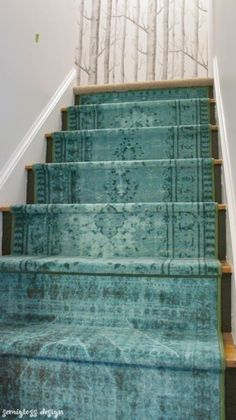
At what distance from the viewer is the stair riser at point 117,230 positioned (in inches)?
52.2

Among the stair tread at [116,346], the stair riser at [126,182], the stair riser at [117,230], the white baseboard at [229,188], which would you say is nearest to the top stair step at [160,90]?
the white baseboard at [229,188]

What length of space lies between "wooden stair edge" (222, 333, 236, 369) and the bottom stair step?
2cm

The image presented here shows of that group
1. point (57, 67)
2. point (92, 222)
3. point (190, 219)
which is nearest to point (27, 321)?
point (92, 222)

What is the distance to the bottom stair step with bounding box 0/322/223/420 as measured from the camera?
0.91m

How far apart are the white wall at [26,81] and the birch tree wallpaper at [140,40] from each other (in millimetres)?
1339

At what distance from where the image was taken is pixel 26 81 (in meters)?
1.74

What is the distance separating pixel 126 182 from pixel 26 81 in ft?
2.16

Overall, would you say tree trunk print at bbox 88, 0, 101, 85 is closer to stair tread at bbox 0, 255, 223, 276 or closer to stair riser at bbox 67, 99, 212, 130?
stair riser at bbox 67, 99, 212, 130

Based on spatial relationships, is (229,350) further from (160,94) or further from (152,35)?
(152,35)

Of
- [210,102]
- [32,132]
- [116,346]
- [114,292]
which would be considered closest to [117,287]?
[114,292]

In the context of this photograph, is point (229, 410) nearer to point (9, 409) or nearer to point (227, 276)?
point (227, 276)

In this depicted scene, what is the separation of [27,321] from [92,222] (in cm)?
40

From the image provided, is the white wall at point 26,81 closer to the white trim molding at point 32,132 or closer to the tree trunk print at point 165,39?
the white trim molding at point 32,132

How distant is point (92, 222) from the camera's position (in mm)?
1395
